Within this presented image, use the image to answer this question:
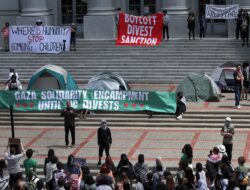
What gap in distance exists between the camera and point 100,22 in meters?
41.5

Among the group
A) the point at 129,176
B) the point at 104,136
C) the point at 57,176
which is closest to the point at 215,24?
the point at 104,136

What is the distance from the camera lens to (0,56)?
130 feet

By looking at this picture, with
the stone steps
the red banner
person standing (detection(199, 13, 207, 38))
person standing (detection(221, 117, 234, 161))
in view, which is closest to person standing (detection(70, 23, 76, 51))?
the red banner

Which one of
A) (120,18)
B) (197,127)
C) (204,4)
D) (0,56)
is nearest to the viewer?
(197,127)

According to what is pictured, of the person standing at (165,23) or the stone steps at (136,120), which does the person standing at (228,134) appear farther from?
the person standing at (165,23)

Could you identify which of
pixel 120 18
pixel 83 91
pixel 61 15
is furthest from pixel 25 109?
pixel 61 15

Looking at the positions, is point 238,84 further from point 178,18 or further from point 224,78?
point 178,18

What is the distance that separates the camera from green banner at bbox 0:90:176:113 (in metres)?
29.0

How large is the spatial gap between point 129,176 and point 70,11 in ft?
89.2

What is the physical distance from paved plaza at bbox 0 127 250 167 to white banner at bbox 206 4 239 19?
12.8 m

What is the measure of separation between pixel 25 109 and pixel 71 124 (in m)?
5.15

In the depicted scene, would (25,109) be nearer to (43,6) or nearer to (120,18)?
(120,18)

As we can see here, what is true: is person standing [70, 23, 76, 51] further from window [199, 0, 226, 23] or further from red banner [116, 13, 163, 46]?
window [199, 0, 226, 23]

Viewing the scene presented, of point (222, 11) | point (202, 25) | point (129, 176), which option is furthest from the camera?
point (202, 25)
